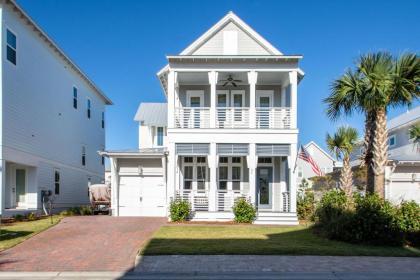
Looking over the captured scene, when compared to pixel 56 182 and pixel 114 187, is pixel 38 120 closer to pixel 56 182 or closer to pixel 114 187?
pixel 56 182

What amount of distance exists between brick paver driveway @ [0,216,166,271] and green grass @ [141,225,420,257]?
2.44 feet

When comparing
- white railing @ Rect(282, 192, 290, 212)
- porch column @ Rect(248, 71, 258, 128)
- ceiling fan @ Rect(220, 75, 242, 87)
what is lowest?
white railing @ Rect(282, 192, 290, 212)

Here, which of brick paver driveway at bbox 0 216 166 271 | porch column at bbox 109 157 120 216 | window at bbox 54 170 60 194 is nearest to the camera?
brick paver driveway at bbox 0 216 166 271

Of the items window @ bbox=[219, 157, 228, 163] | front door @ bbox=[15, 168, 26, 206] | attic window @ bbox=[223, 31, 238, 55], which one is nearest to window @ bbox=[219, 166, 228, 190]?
window @ bbox=[219, 157, 228, 163]

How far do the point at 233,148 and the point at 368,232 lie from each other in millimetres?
8040

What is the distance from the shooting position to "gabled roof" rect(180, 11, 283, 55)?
61.6 feet

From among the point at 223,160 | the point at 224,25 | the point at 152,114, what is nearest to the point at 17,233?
the point at 223,160

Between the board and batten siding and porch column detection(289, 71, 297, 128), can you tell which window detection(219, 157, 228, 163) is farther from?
the board and batten siding

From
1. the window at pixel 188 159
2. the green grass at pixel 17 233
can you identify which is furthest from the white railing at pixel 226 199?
the green grass at pixel 17 233

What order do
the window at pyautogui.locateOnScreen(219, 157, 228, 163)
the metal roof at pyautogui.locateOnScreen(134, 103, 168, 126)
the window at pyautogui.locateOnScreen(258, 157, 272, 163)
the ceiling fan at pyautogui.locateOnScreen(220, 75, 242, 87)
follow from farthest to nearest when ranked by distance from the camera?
1. the metal roof at pyautogui.locateOnScreen(134, 103, 168, 126)
2. the window at pyautogui.locateOnScreen(219, 157, 228, 163)
3. the window at pyautogui.locateOnScreen(258, 157, 272, 163)
4. the ceiling fan at pyautogui.locateOnScreen(220, 75, 242, 87)

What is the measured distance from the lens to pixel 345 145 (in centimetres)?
1919

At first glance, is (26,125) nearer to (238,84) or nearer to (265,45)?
(238,84)

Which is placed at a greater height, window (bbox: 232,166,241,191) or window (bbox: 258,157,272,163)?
window (bbox: 258,157,272,163)

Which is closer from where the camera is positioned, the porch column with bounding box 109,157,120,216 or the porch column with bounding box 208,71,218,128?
the porch column with bounding box 208,71,218,128
